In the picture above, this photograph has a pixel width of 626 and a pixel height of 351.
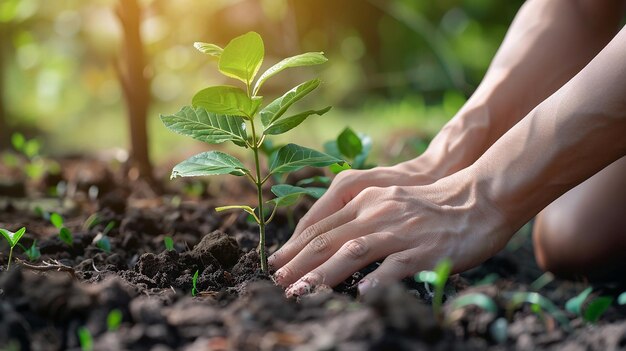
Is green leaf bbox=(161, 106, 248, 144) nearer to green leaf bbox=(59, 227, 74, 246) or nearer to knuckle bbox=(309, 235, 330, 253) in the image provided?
knuckle bbox=(309, 235, 330, 253)

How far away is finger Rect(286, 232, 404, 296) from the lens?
1456 mm

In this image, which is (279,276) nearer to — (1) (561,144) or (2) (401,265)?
(2) (401,265)

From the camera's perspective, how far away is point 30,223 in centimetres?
224

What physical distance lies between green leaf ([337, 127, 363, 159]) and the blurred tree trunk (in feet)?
2.79

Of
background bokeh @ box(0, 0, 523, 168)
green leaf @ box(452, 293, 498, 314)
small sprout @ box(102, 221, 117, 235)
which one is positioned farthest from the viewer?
background bokeh @ box(0, 0, 523, 168)

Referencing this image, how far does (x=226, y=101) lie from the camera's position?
1.40 meters

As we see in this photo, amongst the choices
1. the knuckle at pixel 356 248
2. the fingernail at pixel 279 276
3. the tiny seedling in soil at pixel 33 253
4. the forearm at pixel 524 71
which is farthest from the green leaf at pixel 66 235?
the forearm at pixel 524 71

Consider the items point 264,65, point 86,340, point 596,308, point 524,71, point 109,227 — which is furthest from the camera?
point 264,65

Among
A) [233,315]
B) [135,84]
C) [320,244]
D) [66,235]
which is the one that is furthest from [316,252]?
[135,84]

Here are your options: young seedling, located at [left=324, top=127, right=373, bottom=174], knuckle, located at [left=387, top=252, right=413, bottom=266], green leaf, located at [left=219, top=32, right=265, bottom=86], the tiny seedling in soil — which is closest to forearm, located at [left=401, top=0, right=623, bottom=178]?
young seedling, located at [left=324, top=127, right=373, bottom=174]

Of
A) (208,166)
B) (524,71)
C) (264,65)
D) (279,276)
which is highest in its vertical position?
(524,71)

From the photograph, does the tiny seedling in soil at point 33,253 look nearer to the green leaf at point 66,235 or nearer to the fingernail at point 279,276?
the green leaf at point 66,235

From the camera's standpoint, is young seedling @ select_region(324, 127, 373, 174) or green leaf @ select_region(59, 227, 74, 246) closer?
green leaf @ select_region(59, 227, 74, 246)

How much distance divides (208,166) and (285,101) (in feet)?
0.64
